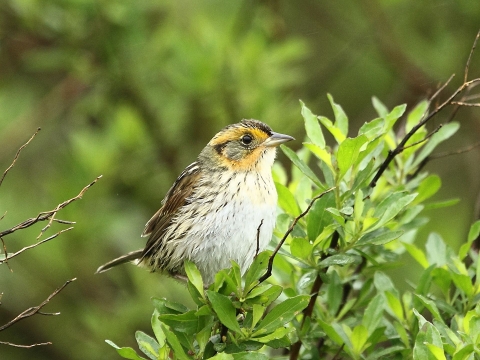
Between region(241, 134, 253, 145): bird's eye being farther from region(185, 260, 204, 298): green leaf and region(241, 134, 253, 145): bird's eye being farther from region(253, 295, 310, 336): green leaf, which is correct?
region(253, 295, 310, 336): green leaf

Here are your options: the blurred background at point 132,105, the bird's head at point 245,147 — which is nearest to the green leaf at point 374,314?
the bird's head at point 245,147

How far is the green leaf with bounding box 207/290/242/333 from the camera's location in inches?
119

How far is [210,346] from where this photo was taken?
3.21 meters

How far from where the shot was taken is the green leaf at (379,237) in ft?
10.8

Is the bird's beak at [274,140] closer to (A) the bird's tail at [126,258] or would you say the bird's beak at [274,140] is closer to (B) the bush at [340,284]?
(B) the bush at [340,284]

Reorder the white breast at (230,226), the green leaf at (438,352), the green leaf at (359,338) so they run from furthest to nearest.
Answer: the white breast at (230,226) → the green leaf at (359,338) → the green leaf at (438,352)

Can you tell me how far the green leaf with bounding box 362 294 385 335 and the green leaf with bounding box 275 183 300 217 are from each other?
0.57 meters

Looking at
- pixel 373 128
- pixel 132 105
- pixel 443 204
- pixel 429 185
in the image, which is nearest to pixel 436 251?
pixel 443 204

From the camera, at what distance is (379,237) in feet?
11.0

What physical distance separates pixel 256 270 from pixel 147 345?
0.57 m

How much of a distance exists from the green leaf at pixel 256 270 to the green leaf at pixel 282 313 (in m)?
0.13

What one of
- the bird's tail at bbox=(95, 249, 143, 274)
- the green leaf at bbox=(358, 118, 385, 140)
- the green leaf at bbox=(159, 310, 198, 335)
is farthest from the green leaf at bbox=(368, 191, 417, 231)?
the bird's tail at bbox=(95, 249, 143, 274)

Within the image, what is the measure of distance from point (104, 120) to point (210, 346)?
4261mm

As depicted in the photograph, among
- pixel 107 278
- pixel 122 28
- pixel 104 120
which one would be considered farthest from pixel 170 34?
pixel 107 278
